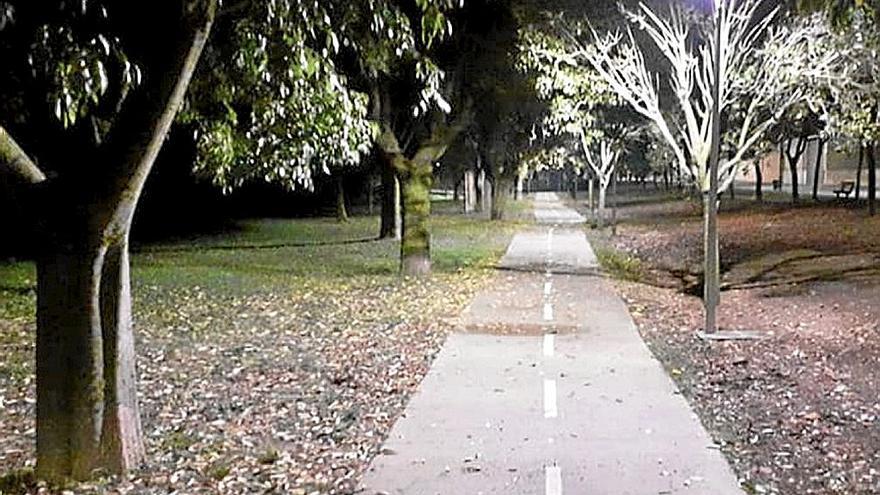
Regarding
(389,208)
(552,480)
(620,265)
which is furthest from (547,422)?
(389,208)

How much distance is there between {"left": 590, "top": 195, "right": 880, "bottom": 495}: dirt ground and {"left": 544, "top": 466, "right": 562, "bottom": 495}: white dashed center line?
4.13ft

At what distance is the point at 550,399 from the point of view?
9.91 meters

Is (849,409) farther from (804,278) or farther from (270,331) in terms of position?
(804,278)

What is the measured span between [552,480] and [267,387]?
428cm

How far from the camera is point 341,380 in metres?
11.0

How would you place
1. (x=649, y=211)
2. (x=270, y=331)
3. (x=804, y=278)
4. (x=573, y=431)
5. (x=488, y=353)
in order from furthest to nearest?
(x=649, y=211) → (x=804, y=278) → (x=270, y=331) → (x=488, y=353) → (x=573, y=431)

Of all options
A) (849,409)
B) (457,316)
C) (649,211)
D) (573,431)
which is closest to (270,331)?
(457,316)

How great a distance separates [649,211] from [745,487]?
52.3 metres

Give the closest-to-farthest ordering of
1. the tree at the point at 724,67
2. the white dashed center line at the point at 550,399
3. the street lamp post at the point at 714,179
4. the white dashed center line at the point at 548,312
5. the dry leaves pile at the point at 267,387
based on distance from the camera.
A: the dry leaves pile at the point at 267,387 → the white dashed center line at the point at 550,399 → the street lamp post at the point at 714,179 → the white dashed center line at the point at 548,312 → the tree at the point at 724,67

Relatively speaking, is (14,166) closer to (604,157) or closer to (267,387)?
(267,387)

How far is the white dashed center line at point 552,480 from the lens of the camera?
6910 mm

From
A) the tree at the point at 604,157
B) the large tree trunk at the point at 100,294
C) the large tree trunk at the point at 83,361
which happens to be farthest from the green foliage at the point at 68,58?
the tree at the point at 604,157

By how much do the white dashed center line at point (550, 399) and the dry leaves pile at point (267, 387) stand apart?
1300 mm

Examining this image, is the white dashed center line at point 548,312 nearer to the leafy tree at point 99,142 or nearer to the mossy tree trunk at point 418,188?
the mossy tree trunk at point 418,188
